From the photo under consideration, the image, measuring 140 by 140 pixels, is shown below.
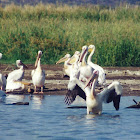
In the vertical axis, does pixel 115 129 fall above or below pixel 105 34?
below

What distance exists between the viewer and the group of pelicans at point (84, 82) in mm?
9398

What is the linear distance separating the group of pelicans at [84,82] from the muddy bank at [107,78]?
349 mm

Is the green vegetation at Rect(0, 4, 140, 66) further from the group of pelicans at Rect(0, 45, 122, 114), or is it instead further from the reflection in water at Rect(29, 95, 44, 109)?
the reflection in water at Rect(29, 95, 44, 109)

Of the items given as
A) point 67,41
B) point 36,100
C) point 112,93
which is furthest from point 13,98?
point 67,41

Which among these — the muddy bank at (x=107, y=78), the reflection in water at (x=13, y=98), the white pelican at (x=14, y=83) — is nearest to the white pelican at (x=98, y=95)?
the reflection in water at (x=13, y=98)

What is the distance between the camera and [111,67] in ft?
51.6

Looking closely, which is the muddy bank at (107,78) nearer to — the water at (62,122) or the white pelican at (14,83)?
the white pelican at (14,83)

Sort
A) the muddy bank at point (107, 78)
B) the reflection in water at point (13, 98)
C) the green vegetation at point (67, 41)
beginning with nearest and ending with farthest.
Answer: the reflection in water at point (13, 98), the muddy bank at point (107, 78), the green vegetation at point (67, 41)

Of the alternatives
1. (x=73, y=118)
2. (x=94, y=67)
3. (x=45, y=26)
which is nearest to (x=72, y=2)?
(x=45, y=26)

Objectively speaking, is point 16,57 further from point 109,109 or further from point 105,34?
point 109,109

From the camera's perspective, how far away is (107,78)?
14.1 m

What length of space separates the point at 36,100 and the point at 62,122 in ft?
7.56

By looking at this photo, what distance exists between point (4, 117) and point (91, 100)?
4.82ft

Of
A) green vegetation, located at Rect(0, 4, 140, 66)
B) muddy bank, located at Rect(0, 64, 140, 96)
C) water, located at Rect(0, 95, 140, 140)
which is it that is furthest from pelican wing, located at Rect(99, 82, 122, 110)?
green vegetation, located at Rect(0, 4, 140, 66)
